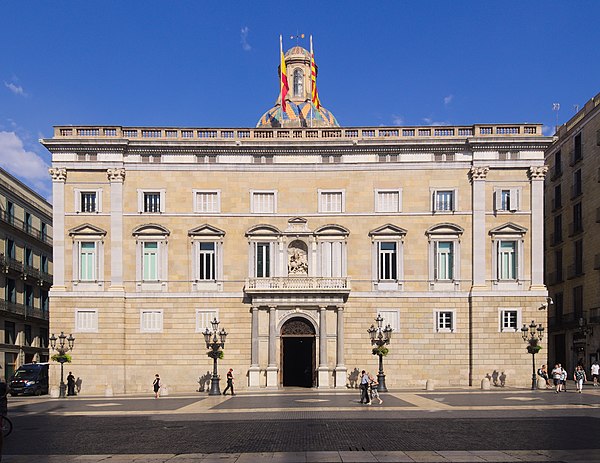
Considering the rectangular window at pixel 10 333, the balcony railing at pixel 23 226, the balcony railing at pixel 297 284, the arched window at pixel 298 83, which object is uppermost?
the arched window at pixel 298 83

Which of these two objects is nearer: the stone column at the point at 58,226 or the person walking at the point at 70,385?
the person walking at the point at 70,385

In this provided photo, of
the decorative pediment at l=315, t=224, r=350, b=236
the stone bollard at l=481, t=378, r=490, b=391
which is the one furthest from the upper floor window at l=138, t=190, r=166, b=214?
the stone bollard at l=481, t=378, r=490, b=391

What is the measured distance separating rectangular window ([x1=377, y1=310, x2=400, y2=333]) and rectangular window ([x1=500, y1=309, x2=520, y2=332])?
6.73 metres

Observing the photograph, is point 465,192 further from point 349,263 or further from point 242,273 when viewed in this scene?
point 242,273

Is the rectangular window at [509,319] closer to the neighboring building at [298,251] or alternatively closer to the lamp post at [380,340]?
the neighboring building at [298,251]

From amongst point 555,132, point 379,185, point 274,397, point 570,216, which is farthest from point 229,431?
point 555,132

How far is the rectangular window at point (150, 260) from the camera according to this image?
5150cm

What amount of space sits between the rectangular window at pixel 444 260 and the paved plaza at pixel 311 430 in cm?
1277

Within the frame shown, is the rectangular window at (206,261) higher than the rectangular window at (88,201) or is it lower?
lower

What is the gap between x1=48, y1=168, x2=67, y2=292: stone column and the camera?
5100 centimetres

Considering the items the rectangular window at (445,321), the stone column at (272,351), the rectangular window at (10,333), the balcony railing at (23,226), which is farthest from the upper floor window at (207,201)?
the rectangular window at (10,333)

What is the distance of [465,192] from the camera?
51625 mm

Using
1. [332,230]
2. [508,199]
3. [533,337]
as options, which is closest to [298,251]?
[332,230]

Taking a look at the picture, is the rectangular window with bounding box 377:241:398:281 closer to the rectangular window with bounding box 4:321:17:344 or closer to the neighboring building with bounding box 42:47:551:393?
the neighboring building with bounding box 42:47:551:393
